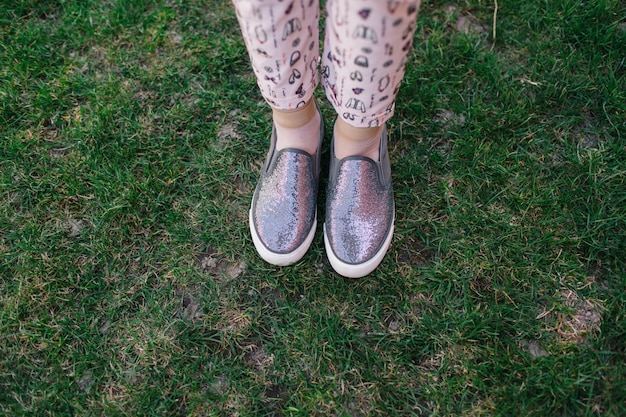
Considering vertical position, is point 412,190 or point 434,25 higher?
point 434,25

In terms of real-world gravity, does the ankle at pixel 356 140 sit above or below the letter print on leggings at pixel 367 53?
below

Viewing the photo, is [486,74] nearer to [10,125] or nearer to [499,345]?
[499,345]

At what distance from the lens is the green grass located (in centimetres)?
116

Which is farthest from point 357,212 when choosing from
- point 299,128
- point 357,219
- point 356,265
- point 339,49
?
point 339,49

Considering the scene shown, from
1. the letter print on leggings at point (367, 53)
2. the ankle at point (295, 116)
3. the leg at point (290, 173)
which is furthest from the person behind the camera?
the ankle at point (295, 116)

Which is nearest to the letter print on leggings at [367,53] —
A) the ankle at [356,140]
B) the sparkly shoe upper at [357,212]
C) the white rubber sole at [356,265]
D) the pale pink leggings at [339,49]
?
the pale pink leggings at [339,49]

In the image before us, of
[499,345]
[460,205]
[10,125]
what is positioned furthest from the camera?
[10,125]

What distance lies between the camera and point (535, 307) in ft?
3.99

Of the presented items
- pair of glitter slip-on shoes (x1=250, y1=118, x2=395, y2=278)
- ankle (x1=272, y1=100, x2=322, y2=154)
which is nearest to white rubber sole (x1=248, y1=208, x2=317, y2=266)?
pair of glitter slip-on shoes (x1=250, y1=118, x2=395, y2=278)

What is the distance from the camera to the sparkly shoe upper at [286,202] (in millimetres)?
1223

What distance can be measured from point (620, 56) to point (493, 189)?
0.63 metres

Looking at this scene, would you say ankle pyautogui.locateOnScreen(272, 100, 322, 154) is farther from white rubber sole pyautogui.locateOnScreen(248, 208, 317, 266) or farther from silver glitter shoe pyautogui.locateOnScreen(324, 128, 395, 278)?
white rubber sole pyautogui.locateOnScreen(248, 208, 317, 266)

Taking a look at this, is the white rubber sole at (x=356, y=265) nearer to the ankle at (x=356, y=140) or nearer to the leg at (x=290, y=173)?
the leg at (x=290, y=173)

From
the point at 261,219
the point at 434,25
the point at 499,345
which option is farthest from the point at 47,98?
the point at 499,345
